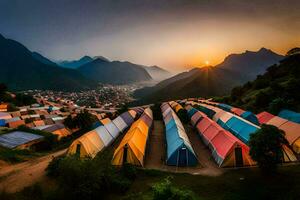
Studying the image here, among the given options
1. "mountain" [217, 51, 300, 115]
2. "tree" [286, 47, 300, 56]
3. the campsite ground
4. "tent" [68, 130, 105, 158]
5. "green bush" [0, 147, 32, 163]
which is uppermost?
"tree" [286, 47, 300, 56]

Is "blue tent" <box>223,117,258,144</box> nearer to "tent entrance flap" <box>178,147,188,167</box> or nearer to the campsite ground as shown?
the campsite ground

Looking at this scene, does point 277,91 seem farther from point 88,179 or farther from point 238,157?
point 88,179

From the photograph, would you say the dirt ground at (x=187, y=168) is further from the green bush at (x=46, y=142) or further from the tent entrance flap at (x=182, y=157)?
the green bush at (x=46, y=142)

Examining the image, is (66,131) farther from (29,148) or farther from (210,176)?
(210,176)

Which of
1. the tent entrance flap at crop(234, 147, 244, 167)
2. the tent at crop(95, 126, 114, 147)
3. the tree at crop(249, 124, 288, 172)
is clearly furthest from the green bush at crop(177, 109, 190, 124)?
the tree at crop(249, 124, 288, 172)

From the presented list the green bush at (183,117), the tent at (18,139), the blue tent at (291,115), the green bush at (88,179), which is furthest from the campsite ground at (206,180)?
the green bush at (183,117)

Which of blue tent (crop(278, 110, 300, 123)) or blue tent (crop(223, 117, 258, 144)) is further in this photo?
blue tent (crop(278, 110, 300, 123))
